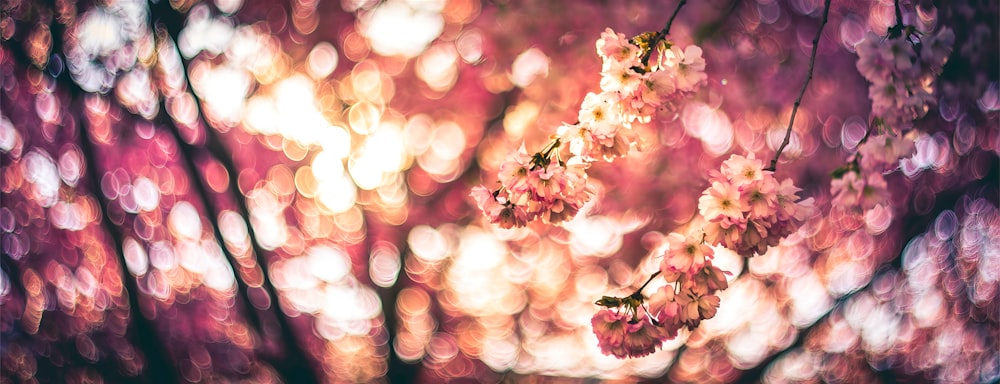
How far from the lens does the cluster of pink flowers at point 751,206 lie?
1.09 meters

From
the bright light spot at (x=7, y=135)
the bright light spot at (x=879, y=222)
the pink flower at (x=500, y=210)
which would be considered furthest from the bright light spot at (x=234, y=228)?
the bright light spot at (x=879, y=222)

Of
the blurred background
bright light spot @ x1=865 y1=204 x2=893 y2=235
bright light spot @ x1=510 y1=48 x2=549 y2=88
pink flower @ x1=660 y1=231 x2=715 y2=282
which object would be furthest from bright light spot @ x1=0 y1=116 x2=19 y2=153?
bright light spot @ x1=865 y1=204 x2=893 y2=235

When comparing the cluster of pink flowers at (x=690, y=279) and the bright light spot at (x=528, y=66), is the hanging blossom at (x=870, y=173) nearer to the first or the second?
the cluster of pink flowers at (x=690, y=279)

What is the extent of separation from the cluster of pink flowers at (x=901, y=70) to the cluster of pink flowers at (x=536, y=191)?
0.57m

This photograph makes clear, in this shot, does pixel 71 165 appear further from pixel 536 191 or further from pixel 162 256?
pixel 536 191

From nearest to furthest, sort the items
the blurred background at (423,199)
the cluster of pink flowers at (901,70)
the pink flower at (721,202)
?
the cluster of pink flowers at (901,70)
the pink flower at (721,202)
the blurred background at (423,199)

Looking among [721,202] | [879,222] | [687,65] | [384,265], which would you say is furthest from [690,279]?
[879,222]

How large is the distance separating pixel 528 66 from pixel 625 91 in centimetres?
207

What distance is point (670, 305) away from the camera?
1175mm

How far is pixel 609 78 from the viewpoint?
1.21 metres

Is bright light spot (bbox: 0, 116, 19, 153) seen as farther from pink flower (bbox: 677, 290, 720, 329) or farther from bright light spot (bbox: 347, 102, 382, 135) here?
pink flower (bbox: 677, 290, 720, 329)

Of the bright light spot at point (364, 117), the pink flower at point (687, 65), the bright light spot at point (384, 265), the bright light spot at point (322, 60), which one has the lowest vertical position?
the bright light spot at point (384, 265)

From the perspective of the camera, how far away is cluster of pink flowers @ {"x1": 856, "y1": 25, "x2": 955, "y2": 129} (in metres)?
1.00

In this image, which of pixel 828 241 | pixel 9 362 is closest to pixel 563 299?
pixel 828 241
